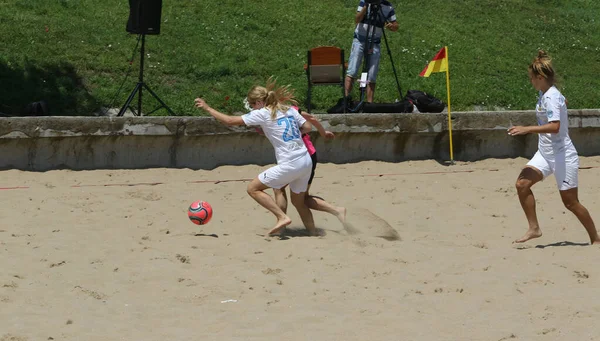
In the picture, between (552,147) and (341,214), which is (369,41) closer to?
(341,214)

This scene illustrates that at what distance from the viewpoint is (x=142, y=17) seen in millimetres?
12195

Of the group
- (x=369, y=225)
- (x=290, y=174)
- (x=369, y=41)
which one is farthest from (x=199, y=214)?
(x=369, y=41)

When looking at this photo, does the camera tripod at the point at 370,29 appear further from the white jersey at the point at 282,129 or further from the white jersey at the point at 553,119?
the white jersey at the point at 553,119

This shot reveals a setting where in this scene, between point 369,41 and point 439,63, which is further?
point 369,41

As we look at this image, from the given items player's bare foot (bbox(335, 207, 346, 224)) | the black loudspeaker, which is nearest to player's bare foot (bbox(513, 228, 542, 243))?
player's bare foot (bbox(335, 207, 346, 224))

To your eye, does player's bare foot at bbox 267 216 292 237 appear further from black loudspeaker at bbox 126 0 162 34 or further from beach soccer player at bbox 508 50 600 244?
black loudspeaker at bbox 126 0 162 34

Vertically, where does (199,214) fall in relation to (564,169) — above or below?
below

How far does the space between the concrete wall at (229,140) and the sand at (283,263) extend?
0.24 m

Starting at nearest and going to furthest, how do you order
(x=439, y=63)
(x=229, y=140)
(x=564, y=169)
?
1. (x=564, y=169)
2. (x=229, y=140)
3. (x=439, y=63)

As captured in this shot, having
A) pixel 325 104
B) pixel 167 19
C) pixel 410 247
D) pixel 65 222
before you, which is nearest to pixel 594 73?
pixel 325 104

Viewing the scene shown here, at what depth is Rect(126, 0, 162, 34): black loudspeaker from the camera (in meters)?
12.2

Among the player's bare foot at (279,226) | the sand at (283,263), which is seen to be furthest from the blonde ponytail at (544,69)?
the player's bare foot at (279,226)

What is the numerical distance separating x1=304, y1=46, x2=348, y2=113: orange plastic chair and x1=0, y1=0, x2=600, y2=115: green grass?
796 mm

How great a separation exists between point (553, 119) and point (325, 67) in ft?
17.1
